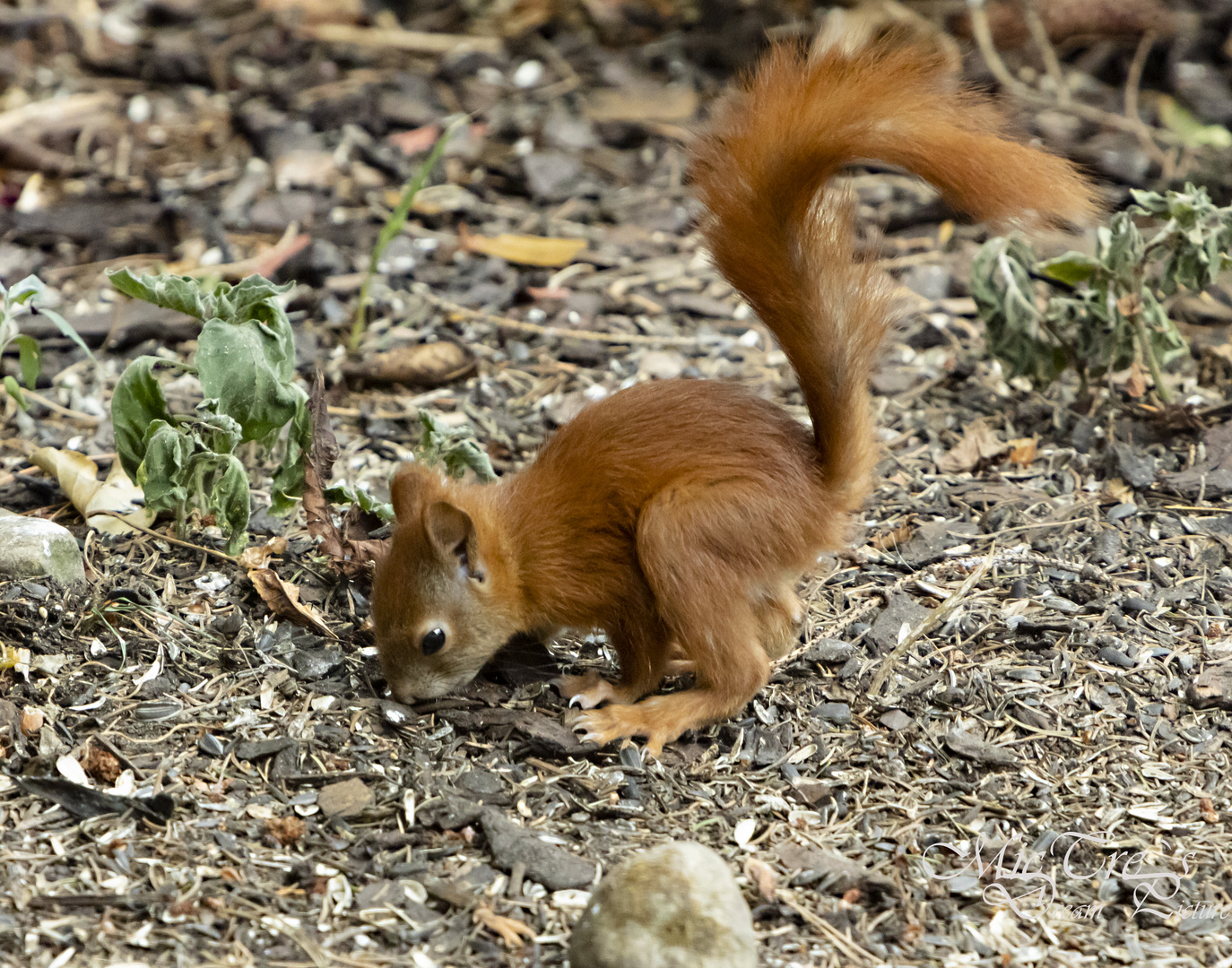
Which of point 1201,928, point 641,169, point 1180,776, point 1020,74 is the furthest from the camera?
point 1020,74

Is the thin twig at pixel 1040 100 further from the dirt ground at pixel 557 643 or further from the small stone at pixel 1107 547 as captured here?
the small stone at pixel 1107 547

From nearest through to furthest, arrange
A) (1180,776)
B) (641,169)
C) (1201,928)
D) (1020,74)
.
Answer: (1201,928) → (1180,776) → (641,169) → (1020,74)

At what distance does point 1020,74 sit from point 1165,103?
697 mm

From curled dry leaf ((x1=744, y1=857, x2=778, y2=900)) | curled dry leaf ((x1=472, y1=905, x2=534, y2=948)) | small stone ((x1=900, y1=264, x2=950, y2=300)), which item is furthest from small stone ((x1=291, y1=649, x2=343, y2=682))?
small stone ((x1=900, y1=264, x2=950, y2=300))

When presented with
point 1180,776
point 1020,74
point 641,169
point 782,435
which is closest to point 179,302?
point 782,435

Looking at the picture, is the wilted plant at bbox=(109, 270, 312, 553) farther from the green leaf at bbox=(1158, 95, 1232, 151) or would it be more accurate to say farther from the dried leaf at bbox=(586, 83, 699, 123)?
the green leaf at bbox=(1158, 95, 1232, 151)

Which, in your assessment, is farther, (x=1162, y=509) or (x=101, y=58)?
(x=101, y=58)

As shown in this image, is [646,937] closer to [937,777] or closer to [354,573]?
[937,777]

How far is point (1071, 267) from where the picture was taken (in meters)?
3.91

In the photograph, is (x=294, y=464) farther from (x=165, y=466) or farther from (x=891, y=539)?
(x=891, y=539)

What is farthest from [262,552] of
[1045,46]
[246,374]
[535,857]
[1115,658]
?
[1045,46]

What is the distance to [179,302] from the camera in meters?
3.12

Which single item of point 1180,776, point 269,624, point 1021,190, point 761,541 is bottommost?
point 269,624

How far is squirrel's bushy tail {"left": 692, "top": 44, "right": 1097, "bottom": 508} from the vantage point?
254cm
